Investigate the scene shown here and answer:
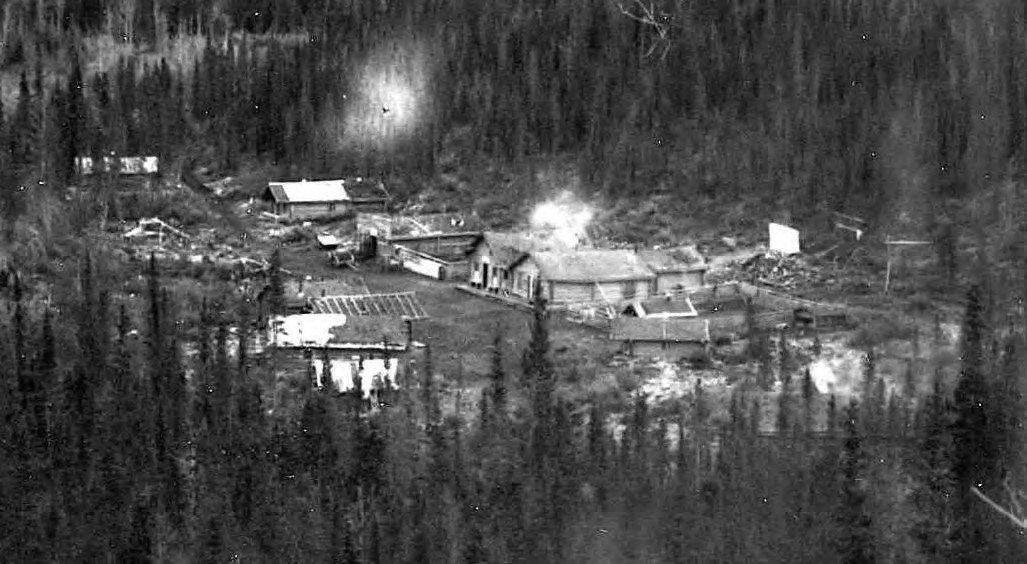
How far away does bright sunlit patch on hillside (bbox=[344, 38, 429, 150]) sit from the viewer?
68.8 m

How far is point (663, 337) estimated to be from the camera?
131 feet

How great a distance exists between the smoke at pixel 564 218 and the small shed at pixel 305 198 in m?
7.36

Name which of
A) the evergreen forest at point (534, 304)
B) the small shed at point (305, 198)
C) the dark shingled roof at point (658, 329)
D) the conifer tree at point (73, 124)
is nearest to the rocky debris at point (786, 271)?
the evergreen forest at point (534, 304)

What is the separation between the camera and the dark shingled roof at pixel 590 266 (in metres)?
45.6

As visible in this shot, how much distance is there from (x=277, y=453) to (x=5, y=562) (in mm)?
5597

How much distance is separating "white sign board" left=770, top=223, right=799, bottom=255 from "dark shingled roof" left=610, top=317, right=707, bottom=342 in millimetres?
9476

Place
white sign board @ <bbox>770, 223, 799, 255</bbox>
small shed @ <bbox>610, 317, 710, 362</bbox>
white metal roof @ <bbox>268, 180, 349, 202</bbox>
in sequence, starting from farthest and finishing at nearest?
1. white metal roof @ <bbox>268, 180, 349, 202</bbox>
2. white sign board @ <bbox>770, 223, 799, 255</bbox>
3. small shed @ <bbox>610, 317, 710, 362</bbox>

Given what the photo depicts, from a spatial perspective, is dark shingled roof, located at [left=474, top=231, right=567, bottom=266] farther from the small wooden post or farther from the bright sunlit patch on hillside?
the bright sunlit patch on hillside

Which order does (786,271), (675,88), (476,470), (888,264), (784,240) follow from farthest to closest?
1. (675,88)
2. (784,240)
3. (786,271)
4. (888,264)
5. (476,470)

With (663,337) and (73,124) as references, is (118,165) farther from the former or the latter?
(663,337)

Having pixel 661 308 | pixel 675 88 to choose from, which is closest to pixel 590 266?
pixel 661 308

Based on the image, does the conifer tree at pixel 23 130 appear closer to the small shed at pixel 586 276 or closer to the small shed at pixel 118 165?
the small shed at pixel 118 165

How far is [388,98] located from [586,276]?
91.7 feet

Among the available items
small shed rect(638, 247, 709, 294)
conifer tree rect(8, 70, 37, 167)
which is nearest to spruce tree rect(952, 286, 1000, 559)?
small shed rect(638, 247, 709, 294)
